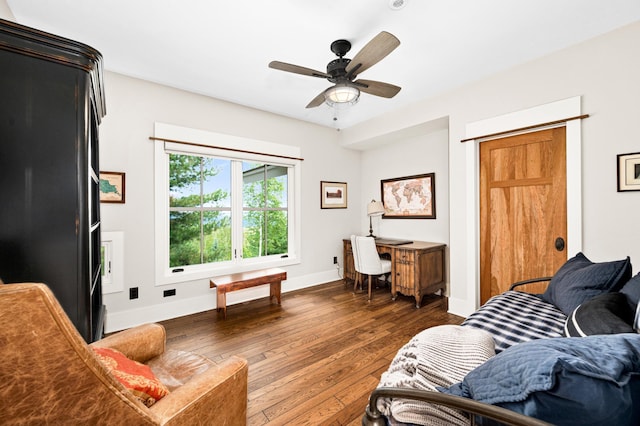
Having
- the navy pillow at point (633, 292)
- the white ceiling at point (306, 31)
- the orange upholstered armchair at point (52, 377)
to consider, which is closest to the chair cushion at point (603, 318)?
the navy pillow at point (633, 292)

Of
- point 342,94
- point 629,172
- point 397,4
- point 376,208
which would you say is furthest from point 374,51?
point 376,208

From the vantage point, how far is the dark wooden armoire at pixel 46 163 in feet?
3.27

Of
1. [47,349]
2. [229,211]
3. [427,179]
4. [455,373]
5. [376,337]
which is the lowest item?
[376,337]

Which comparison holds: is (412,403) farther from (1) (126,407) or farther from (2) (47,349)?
(2) (47,349)

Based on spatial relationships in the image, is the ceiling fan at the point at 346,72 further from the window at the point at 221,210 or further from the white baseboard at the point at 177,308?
the white baseboard at the point at 177,308

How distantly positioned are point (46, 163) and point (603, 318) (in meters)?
2.38

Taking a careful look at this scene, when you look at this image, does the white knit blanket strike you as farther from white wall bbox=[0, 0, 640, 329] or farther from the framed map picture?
the framed map picture

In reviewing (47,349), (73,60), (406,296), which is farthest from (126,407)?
(406,296)

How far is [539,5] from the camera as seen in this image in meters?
1.88

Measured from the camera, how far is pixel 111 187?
9.07 ft

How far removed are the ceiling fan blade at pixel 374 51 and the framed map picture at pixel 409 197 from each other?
7.91 feet

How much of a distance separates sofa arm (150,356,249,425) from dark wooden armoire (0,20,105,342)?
598 mm

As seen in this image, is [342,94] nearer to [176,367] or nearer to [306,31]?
[306,31]

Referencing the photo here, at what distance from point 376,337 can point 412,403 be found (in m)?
1.82
